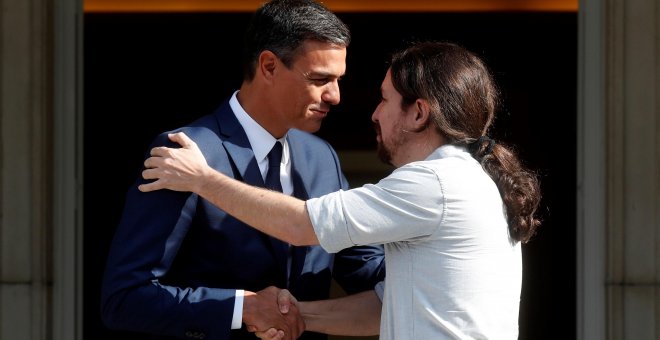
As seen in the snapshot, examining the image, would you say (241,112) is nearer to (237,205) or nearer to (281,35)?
(281,35)

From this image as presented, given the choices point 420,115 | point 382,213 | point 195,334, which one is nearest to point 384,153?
point 420,115

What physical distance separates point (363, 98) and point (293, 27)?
3.09 metres

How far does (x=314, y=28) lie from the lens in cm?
323

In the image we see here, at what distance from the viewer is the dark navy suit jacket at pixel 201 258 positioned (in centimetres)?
299

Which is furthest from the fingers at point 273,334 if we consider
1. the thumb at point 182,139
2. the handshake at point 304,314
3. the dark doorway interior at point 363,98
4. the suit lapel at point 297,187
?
the dark doorway interior at point 363,98

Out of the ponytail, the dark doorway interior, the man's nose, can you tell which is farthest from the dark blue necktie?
the dark doorway interior

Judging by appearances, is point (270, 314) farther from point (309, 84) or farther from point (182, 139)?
point (309, 84)

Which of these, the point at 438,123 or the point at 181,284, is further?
the point at 181,284

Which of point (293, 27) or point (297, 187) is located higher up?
point (293, 27)

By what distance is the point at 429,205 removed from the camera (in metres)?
2.81

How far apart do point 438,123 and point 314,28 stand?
1.60ft

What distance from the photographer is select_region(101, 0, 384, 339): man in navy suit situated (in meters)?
3.00

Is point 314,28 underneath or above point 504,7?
underneath
